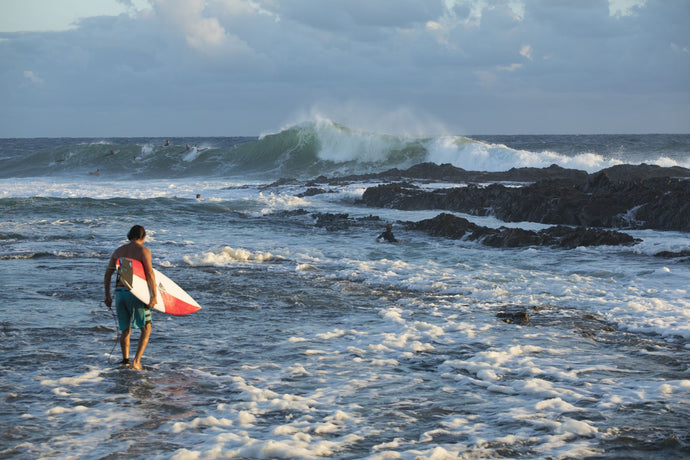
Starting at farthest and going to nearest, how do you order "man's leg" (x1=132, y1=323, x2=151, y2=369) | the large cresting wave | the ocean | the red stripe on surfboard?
the large cresting wave < the red stripe on surfboard < "man's leg" (x1=132, y1=323, x2=151, y2=369) < the ocean

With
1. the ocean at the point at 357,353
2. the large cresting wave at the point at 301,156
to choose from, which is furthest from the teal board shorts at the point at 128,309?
the large cresting wave at the point at 301,156

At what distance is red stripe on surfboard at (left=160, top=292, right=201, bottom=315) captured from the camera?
24.3 feet

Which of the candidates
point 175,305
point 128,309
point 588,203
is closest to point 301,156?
point 588,203

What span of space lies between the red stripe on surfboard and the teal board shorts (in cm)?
61

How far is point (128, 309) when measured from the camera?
22.1ft

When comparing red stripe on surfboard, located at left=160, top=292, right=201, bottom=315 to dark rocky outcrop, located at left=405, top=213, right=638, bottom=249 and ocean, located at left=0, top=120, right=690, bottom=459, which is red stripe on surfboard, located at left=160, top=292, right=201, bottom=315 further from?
dark rocky outcrop, located at left=405, top=213, right=638, bottom=249

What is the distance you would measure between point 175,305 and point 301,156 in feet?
146

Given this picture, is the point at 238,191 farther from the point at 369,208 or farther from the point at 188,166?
the point at 188,166

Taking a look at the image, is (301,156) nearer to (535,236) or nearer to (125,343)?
(535,236)

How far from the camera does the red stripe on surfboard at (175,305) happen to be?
7.42m

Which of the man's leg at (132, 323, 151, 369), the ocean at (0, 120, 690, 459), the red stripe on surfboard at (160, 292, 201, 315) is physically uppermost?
the red stripe on surfboard at (160, 292, 201, 315)

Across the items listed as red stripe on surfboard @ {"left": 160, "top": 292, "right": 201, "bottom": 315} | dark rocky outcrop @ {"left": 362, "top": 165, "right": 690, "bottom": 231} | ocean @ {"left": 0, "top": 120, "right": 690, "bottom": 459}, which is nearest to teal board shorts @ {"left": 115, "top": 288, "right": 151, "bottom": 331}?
ocean @ {"left": 0, "top": 120, "right": 690, "bottom": 459}

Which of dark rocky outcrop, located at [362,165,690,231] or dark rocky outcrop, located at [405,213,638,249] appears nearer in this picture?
dark rocky outcrop, located at [405,213,638,249]

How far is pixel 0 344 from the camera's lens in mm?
7355
